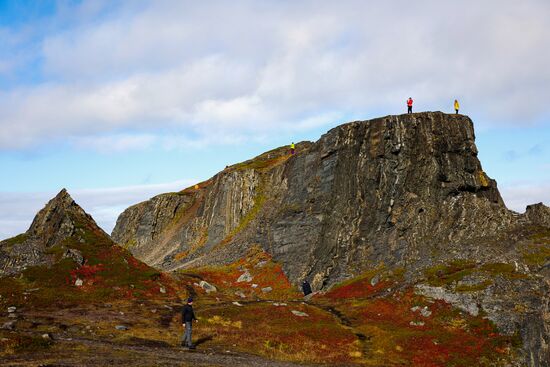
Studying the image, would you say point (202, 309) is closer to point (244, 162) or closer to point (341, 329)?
point (341, 329)

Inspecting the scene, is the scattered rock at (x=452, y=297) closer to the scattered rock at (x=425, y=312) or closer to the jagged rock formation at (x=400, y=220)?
the jagged rock formation at (x=400, y=220)

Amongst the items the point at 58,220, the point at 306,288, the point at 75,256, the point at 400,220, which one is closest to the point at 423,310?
the point at 306,288

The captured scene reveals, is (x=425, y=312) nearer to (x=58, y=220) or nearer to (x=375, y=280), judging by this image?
(x=375, y=280)

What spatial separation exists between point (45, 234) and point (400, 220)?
5330cm

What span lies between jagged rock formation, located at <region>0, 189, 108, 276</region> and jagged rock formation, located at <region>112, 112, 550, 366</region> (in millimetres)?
32811

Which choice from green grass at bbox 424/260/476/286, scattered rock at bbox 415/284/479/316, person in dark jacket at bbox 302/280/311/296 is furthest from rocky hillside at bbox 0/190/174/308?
green grass at bbox 424/260/476/286

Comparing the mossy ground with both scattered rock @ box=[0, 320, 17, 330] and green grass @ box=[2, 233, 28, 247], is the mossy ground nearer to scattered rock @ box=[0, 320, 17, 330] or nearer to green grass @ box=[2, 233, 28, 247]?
scattered rock @ box=[0, 320, 17, 330]

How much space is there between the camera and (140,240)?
472ft

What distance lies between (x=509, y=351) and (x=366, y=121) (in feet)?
172

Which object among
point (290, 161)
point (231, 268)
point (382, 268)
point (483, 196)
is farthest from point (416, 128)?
point (231, 268)

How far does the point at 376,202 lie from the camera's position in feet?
260

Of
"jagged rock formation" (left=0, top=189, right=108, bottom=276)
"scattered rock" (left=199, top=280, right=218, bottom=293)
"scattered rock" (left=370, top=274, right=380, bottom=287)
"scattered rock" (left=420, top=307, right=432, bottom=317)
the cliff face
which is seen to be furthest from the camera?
the cliff face

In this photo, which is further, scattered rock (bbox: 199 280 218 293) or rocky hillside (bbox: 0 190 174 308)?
scattered rock (bbox: 199 280 218 293)

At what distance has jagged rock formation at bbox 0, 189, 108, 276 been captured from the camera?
2377 inches
